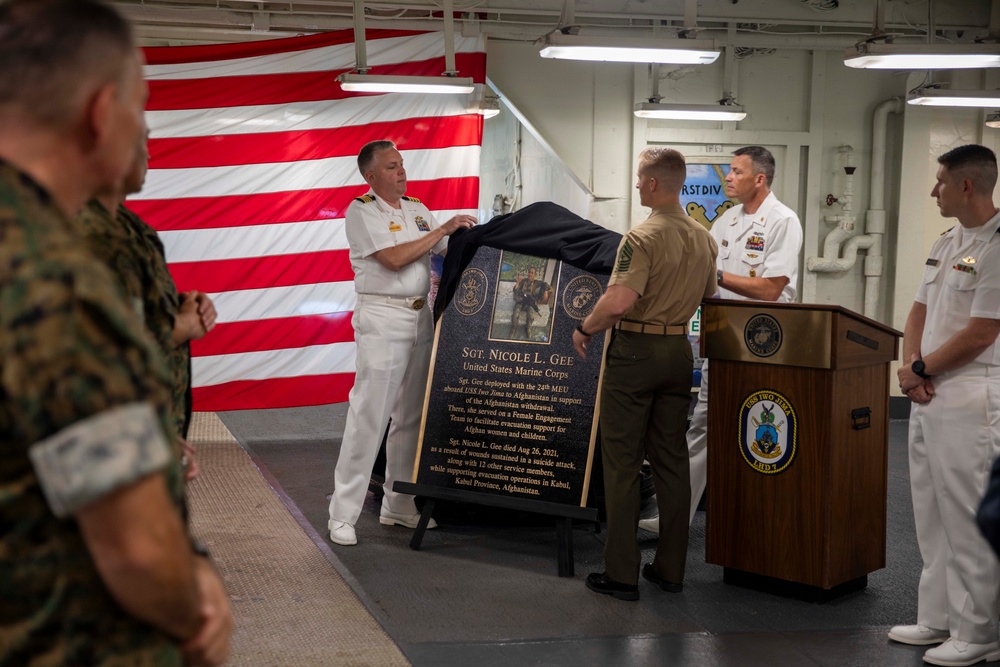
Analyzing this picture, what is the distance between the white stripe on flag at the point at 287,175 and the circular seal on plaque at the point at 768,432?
357 centimetres

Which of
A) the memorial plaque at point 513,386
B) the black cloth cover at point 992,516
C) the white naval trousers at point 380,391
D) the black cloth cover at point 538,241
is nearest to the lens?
the black cloth cover at point 992,516

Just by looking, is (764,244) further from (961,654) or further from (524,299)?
(961,654)

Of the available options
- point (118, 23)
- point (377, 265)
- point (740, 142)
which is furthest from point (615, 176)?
point (118, 23)

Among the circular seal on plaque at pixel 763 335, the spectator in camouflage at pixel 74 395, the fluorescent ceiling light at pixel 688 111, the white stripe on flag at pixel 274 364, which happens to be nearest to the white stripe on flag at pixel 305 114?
the fluorescent ceiling light at pixel 688 111

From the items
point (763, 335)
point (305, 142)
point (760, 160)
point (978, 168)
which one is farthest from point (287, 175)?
point (978, 168)

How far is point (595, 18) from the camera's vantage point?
7.46 meters

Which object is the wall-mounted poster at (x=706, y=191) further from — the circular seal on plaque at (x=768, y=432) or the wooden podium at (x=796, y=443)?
the circular seal on plaque at (x=768, y=432)

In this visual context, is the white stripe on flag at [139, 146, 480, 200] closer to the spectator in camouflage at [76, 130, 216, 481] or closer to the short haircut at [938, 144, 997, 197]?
the short haircut at [938, 144, 997, 197]

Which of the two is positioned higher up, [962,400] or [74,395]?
[74,395]

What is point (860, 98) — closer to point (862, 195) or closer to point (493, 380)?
point (862, 195)

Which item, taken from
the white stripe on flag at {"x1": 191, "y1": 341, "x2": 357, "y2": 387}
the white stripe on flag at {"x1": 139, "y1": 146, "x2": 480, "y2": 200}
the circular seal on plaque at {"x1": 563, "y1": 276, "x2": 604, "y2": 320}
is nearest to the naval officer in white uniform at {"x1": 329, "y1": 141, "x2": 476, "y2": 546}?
A: the circular seal on plaque at {"x1": 563, "y1": 276, "x2": 604, "y2": 320}

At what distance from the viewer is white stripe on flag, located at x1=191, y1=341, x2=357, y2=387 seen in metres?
6.32

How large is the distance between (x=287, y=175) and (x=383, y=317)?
2.45 meters

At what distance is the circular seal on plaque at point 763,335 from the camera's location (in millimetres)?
3621
